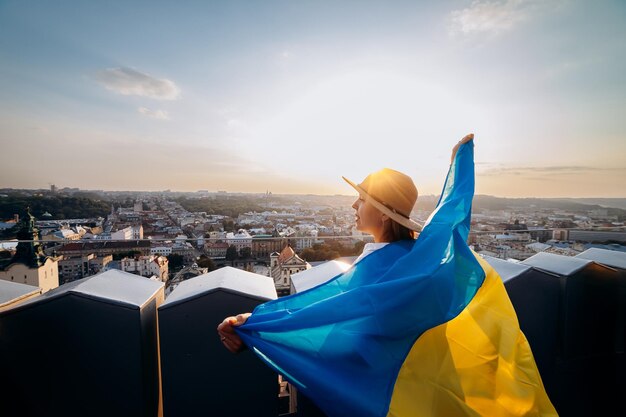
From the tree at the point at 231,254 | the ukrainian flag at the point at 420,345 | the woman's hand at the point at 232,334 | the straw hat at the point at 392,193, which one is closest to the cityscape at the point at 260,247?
the tree at the point at 231,254

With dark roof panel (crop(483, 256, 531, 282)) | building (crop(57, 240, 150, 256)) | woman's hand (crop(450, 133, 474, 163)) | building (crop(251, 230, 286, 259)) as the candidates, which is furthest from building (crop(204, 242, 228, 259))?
dark roof panel (crop(483, 256, 531, 282))

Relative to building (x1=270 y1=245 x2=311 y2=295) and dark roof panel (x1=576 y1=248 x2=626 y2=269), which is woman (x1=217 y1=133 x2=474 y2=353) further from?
dark roof panel (x1=576 y1=248 x2=626 y2=269)

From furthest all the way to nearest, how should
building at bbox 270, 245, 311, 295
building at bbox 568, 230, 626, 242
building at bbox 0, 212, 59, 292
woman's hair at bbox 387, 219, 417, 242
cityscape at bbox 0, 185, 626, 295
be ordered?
1. building at bbox 568, 230, 626, 242
2. cityscape at bbox 0, 185, 626, 295
3. building at bbox 0, 212, 59, 292
4. building at bbox 270, 245, 311, 295
5. woman's hair at bbox 387, 219, 417, 242

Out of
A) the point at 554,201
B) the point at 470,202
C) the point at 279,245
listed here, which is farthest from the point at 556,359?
the point at 554,201

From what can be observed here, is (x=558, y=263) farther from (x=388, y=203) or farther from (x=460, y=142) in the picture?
(x=388, y=203)

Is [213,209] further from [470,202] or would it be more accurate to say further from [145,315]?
[470,202]

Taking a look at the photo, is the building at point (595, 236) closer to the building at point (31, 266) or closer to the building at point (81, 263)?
the building at point (81, 263)
